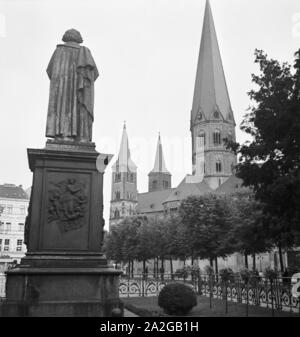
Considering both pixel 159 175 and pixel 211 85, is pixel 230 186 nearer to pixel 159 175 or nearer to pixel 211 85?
pixel 211 85

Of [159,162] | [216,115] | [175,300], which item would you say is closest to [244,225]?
[175,300]

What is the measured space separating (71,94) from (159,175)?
16657 centimetres

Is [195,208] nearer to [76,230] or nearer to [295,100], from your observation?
[295,100]

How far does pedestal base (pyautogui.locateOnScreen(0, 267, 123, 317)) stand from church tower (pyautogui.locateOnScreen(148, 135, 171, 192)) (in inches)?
6511

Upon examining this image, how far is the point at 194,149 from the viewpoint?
407 feet

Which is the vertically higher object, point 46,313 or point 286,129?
point 286,129

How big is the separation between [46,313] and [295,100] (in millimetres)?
12946

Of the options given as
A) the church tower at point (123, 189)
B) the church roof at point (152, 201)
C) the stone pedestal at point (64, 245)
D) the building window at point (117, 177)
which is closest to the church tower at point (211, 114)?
the church roof at point (152, 201)

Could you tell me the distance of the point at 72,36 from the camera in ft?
43.1

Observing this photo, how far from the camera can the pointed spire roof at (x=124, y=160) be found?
144 meters

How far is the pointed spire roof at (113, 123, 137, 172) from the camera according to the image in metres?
144

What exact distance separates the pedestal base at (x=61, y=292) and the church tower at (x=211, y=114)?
108m

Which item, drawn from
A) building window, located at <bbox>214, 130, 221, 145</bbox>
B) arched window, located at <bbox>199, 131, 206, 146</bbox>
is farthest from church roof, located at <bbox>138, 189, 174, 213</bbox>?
building window, located at <bbox>214, 130, 221, 145</bbox>
